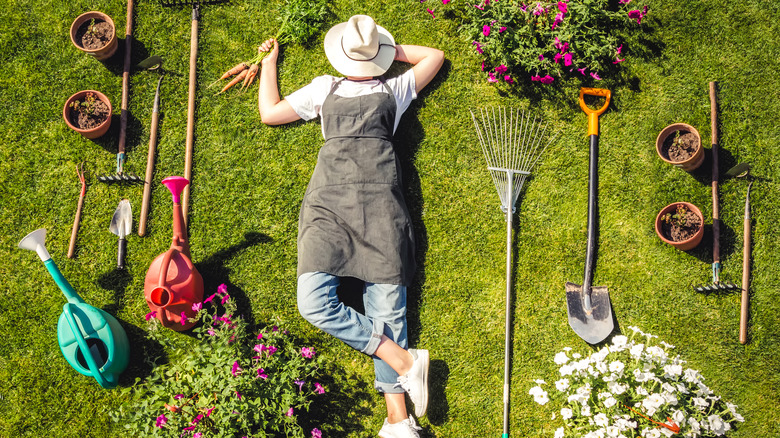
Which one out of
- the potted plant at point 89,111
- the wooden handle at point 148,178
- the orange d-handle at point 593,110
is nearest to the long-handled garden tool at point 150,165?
the wooden handle at point 148,178

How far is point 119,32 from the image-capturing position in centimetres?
572

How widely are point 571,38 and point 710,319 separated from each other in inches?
112

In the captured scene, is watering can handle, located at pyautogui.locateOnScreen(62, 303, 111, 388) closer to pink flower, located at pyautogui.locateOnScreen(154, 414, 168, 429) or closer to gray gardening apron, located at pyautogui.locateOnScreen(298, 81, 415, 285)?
pink flower, located at pyautogui.locateOnScreen(154, 414, 168, 429)

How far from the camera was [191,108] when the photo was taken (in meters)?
5.52

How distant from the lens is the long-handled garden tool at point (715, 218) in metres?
5.16

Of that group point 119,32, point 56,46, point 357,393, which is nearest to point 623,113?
point 357,393

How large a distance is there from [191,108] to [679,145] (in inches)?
179

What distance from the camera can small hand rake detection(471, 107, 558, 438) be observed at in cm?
543

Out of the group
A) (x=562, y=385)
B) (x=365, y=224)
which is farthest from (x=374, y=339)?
(x=562, y=385)

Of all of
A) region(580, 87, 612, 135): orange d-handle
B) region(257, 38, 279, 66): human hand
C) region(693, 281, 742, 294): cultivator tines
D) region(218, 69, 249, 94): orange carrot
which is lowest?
region(693, 281, 742, 294): cultivator tines

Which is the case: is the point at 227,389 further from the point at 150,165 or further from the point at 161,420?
the point at 150,165

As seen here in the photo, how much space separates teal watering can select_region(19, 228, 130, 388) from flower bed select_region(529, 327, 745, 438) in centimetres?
349

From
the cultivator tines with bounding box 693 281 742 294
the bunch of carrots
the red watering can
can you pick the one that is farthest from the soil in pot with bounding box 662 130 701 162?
the red watering can

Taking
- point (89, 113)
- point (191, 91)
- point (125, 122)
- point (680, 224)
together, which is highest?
point (191, 91)
